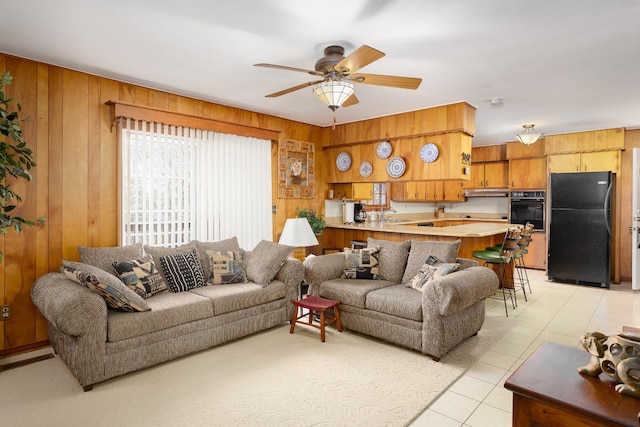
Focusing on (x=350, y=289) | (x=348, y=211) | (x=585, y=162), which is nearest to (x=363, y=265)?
(x=350, y=289)

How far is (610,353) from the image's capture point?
167 cm

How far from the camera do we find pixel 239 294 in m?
3.44

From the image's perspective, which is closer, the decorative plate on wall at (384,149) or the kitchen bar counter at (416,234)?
the kitchen bar counter at (416,234)

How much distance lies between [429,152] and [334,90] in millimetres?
2309

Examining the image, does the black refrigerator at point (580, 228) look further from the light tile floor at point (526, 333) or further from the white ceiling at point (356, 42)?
the white ceiling at point (356, 42)

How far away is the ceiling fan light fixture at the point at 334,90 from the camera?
9.29 ft

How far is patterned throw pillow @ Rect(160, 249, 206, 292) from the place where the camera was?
3.50 m

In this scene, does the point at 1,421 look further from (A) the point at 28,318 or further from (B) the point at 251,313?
(B) the point at 251,313

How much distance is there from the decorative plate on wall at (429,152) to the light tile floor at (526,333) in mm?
2039

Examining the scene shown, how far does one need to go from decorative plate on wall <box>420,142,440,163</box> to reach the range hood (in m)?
3.59

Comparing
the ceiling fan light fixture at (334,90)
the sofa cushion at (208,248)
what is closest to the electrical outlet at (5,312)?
the sofa cushion at (208,248)

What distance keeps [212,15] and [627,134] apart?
6699mm

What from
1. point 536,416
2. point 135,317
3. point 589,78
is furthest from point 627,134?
point 135,317

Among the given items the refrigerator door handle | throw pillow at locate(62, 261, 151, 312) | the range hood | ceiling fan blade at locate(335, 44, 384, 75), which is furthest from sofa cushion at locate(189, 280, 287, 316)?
the range hood
